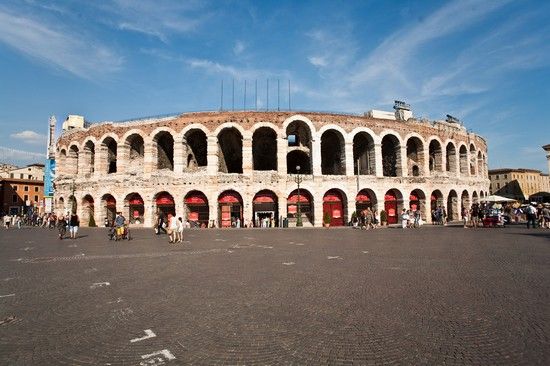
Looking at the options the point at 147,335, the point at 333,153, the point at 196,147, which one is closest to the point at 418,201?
the point at 333,153

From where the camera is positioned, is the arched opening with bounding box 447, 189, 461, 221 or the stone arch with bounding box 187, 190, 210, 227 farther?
the arched opening with bounding box 447, 189, 461, 221

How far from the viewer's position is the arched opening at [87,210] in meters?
32.9

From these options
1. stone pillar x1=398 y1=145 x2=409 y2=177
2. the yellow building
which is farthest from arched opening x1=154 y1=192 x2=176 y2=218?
the yellow building

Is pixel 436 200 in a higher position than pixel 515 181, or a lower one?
lower

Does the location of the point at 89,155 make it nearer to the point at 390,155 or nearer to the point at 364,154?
the point at 364,154

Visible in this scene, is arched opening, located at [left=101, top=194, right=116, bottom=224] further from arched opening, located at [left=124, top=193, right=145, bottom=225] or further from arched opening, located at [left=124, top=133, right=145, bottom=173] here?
arched opening, located at [left=124, top=133, right=145, bottom=173]

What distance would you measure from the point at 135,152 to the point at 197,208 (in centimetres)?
957

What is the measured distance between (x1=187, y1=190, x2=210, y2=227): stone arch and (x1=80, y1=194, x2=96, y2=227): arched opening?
35.8ft

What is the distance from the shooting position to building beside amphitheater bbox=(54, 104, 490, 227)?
1162 inches

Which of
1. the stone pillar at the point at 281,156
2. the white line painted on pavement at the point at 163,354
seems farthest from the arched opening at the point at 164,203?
the white line painted on pavement at the point at 163,354

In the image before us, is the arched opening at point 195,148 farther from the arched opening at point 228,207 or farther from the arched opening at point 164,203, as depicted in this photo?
the arched opening at point 228,207

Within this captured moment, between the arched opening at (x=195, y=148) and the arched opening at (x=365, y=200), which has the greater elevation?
the arched opening at (x=195, y=148)

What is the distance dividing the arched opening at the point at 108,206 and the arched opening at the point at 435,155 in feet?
110

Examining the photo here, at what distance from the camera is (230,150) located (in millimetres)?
35500
